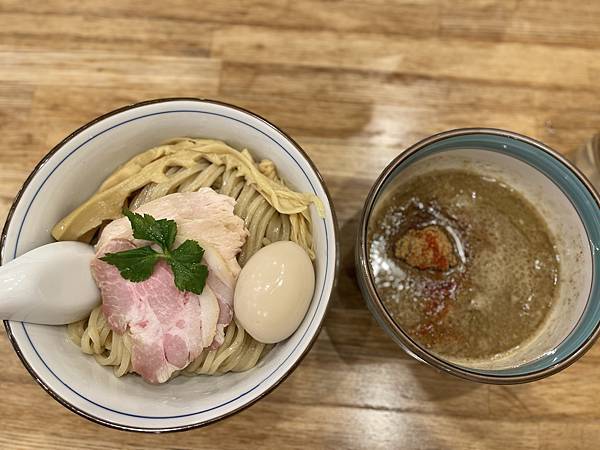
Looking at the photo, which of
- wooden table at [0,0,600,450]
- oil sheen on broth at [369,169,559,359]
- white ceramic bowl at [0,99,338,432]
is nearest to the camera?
white ceramic bowl at [0,99,338,432]

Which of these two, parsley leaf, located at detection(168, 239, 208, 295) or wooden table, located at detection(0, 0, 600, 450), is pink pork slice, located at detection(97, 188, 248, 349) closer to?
parsley leaf, located at detection(168, 239, 208, 295)

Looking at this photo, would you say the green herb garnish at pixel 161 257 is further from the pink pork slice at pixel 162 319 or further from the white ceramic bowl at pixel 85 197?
the white ceramic bowl at pixel 85 197

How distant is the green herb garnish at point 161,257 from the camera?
1062 mm

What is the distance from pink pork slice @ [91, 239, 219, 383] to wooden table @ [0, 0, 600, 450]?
35 cm

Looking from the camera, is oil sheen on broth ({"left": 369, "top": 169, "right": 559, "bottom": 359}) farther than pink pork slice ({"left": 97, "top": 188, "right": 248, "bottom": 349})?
Yes

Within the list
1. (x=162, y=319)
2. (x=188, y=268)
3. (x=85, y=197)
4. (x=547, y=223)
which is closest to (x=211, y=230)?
(x=188, y=268)

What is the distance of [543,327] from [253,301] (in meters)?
0.68

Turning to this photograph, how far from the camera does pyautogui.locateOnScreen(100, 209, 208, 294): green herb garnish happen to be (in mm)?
1062

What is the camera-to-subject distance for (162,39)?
157 cm

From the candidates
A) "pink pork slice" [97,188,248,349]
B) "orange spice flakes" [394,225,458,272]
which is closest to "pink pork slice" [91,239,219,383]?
"pink pork slice" [97,188,248,349]

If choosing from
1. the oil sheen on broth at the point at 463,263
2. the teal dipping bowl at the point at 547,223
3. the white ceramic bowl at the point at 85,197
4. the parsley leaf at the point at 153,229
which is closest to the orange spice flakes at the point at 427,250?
the oil sheen on broth at the point at 463,263

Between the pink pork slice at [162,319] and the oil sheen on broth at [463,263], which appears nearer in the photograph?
the pink pork slice at [162,319]

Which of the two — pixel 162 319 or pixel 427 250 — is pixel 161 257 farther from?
pixel 427 250

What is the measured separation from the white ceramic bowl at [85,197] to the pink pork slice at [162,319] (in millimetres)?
83
